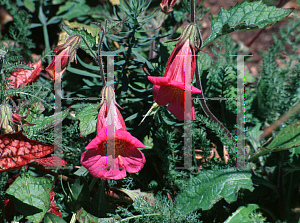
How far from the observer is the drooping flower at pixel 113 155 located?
1068mm

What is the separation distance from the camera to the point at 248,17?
50.0 inches

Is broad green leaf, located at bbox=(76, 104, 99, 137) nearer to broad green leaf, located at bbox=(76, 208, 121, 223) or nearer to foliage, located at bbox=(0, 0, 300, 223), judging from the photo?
foliage, located at bbox=(0, 0, 300, 223)

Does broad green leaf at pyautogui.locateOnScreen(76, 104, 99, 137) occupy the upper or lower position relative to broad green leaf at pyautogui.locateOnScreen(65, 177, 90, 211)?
upper

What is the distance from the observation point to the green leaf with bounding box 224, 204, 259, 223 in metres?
1.37

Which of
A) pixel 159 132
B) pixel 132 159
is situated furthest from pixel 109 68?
pixel 132 159

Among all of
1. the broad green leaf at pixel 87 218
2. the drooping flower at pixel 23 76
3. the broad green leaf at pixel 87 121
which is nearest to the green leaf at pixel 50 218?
the broad green leaf at pixel 87 218

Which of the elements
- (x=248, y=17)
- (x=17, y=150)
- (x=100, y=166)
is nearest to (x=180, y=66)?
(x=248, y=17)

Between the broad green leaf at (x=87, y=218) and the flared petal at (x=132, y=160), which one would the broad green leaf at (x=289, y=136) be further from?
the broad green leaf at (x=87, y=218)

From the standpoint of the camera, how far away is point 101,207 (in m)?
1.29

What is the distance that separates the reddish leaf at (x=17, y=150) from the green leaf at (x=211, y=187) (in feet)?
2.34

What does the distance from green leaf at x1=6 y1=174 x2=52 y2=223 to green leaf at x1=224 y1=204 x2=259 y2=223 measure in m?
0.87

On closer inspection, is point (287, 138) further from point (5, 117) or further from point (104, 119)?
point (5, 117)

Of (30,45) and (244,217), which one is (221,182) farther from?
(30,45)

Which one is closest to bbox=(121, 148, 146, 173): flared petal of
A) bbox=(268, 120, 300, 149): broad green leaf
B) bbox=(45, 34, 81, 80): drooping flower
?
bbox=(45, 34, 81, 80): drooping flower
